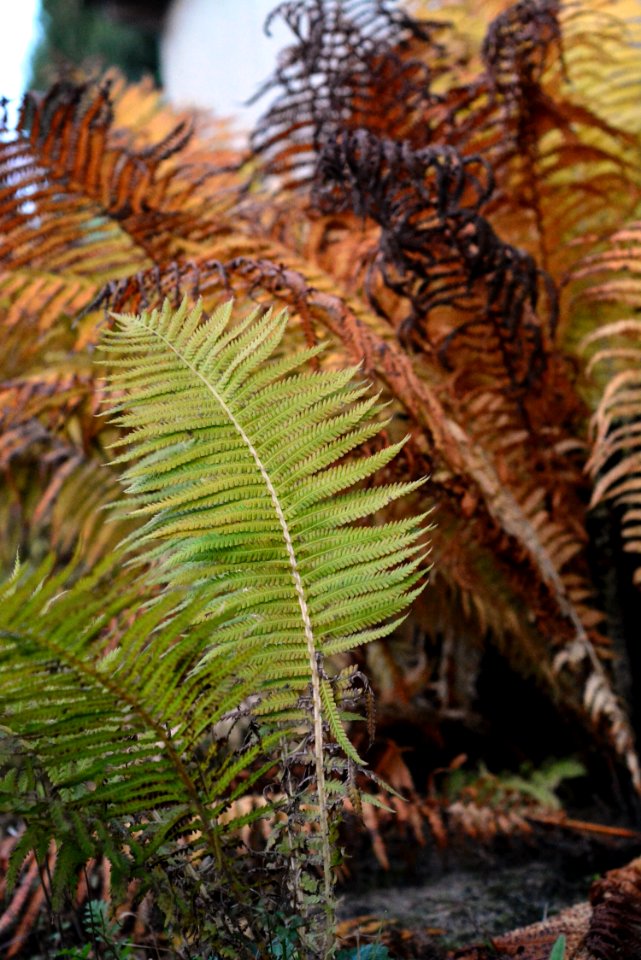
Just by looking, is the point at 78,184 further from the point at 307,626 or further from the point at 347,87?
the point at 307,626

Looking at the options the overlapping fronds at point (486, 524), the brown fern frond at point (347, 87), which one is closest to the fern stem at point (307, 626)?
the overlapping fronds at point (486, 524)

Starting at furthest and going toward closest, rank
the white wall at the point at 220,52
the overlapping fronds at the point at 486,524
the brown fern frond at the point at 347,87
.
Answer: the white wall at the point at 220,52 → the brown fern frond at the point at 347,87 → the overlapping fronds at the point at 486,524

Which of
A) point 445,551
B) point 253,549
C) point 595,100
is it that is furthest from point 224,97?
point 253,549

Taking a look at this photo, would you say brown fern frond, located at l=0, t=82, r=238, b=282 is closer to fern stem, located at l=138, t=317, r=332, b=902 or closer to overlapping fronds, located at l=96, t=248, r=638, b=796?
overlapping fronds, located at l=96, t=248, r=638, b=796

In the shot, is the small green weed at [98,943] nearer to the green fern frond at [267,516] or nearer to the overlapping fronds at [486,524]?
the green fern frond at [267,516]

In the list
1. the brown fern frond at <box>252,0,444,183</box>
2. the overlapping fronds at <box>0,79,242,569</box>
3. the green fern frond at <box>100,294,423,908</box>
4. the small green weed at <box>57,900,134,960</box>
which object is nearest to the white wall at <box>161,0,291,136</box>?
the brown fern frond at <box>252,0,444,183</box>

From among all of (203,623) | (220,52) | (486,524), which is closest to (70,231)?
(486,524)
